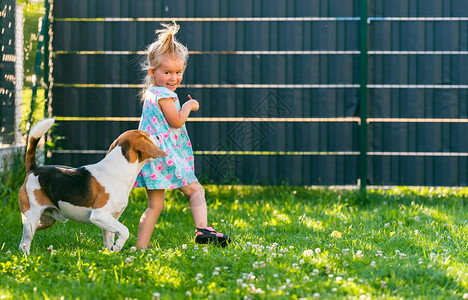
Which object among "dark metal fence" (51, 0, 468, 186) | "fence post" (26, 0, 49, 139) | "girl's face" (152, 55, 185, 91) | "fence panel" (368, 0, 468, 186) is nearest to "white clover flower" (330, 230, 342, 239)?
"girl's face" (152, 55, 185, 91)

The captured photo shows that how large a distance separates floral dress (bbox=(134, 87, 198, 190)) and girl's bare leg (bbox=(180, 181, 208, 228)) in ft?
0.19

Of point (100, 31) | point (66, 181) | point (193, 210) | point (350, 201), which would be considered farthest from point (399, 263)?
point (100, 31)

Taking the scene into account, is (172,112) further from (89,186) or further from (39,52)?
(39,52)

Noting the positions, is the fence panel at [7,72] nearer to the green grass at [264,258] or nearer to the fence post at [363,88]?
the green grass at [264,258]

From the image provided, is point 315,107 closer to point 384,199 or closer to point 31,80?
point 384,199

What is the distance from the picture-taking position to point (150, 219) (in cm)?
453

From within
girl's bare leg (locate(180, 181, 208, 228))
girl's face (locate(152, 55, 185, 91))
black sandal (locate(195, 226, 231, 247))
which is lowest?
black sandal (locate(195, 226, 231, 247))

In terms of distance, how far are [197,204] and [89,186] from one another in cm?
78

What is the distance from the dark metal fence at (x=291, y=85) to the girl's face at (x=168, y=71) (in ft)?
6.63

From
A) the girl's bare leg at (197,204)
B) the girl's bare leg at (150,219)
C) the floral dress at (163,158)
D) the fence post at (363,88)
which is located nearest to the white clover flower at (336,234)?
the girl's bare leg at (197,204)

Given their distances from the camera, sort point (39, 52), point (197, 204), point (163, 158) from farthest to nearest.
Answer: point (39, 52)
point (197, 204)
point (163, 158)

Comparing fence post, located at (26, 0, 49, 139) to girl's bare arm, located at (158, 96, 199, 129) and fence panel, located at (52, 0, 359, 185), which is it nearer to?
fence panel, located at (52, 0, 359, 185)

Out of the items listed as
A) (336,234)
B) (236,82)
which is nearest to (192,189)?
(336,234)

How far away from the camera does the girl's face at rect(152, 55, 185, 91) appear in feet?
15.0
